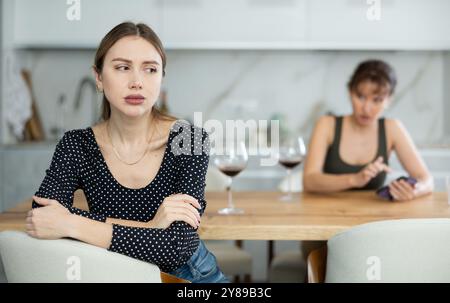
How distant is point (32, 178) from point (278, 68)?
1.72 m

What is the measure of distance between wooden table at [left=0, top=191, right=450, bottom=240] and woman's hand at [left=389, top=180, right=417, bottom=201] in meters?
0.03

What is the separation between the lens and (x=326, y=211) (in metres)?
1.95

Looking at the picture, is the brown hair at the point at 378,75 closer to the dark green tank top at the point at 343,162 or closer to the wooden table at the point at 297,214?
the dark green tank top at the point at 343,162

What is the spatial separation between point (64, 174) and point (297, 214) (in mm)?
673

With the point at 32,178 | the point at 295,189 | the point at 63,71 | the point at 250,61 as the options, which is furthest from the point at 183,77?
the point at 295,189

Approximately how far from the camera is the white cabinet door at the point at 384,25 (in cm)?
397

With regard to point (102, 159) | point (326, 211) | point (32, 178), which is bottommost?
point (32, 178)

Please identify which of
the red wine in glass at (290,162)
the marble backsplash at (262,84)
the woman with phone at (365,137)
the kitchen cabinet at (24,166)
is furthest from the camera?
the marble backsplash at (262,84)

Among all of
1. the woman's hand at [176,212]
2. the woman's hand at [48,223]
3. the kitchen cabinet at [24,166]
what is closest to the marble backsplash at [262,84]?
the kitchen cabinet at [24,166]

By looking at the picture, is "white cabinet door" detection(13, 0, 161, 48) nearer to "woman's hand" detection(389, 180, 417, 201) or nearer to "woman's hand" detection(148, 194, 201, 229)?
"woman's hand" detection(389, 180, 417, 201)

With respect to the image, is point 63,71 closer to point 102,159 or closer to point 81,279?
point 102,159

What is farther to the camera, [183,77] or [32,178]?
[183,77]

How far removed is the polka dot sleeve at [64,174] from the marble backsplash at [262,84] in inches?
99.3
